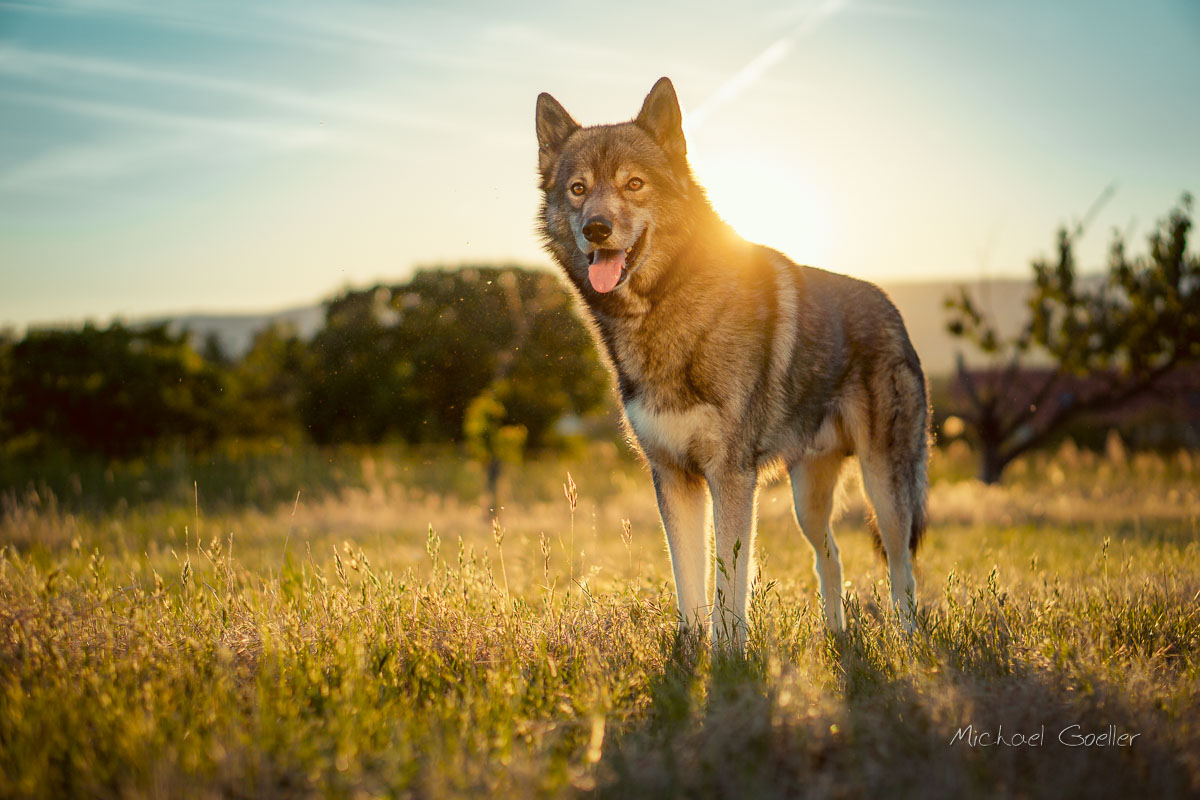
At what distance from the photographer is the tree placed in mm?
12555

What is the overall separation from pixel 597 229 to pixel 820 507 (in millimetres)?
2375

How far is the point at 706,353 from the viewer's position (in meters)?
3.97

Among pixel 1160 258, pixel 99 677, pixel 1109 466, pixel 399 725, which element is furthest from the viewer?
pixel 1109 466

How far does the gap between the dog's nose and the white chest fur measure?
0.86m

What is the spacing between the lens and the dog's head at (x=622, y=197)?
159 inches

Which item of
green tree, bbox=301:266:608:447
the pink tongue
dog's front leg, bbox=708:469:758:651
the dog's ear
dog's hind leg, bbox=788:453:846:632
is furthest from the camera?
green tree, bbox=301:266:608:447

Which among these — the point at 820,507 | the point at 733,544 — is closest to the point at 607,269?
the point at 733,544

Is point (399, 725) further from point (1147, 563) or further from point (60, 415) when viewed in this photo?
point (60, 415)

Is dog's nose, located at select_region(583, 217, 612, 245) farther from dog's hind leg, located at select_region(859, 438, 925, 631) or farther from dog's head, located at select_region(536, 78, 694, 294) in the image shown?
dog's hind leg, located at select_region(859, 438, 925, 631)

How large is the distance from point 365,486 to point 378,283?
4.79 metres

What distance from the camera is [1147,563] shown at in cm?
566

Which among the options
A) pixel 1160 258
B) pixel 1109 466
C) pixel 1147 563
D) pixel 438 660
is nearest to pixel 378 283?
pixel 438 660

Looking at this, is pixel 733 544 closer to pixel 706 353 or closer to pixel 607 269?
→ pixel 706 353

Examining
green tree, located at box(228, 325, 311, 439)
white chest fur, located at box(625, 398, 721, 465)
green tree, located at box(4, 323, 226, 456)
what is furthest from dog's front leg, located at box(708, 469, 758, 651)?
green tree, located at box(4, 323, 226, 456)
